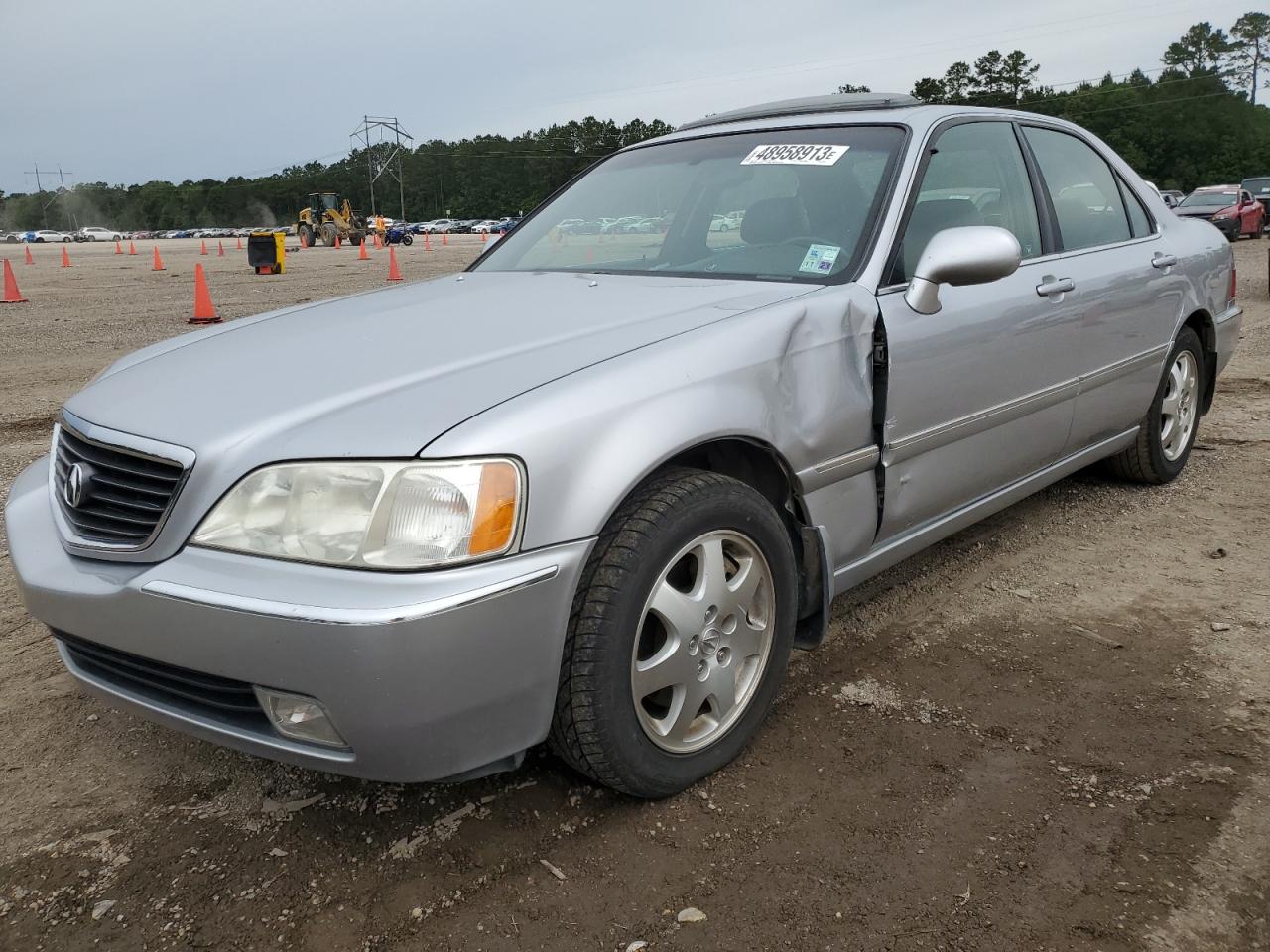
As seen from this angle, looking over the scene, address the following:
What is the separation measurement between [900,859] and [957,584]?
1.64m

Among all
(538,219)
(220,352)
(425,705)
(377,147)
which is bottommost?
(425,705)

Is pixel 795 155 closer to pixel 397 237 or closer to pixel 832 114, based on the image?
pixel 832 114

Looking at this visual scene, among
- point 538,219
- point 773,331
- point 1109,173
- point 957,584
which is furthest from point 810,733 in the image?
point 1109,173

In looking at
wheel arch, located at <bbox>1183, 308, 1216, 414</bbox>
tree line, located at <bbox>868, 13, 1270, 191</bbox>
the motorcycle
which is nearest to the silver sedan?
wheel arch, located at <bbox>1183, 308, 1216, 414</bbox>

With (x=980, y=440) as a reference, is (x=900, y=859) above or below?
below

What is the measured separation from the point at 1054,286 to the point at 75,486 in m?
2.88

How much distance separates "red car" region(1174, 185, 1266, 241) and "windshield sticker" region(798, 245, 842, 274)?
23.4m

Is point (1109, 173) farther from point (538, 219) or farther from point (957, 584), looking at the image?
point (538, 219)

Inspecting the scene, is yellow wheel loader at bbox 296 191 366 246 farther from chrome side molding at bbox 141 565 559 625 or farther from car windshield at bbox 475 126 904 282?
chrome side molding at bbox 141 565 559 625

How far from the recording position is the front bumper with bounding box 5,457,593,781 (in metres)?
1.74

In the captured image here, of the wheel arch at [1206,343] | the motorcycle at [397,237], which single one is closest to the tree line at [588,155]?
the motorcycle at [397,237]

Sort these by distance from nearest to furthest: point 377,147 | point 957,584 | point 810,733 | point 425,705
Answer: point 425,705 < point 810,733 < point 957,584 < point 377,147

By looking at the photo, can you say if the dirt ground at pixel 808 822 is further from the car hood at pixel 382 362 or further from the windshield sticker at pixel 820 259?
the windshield sticker at pixel 820 259

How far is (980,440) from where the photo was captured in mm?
3072
